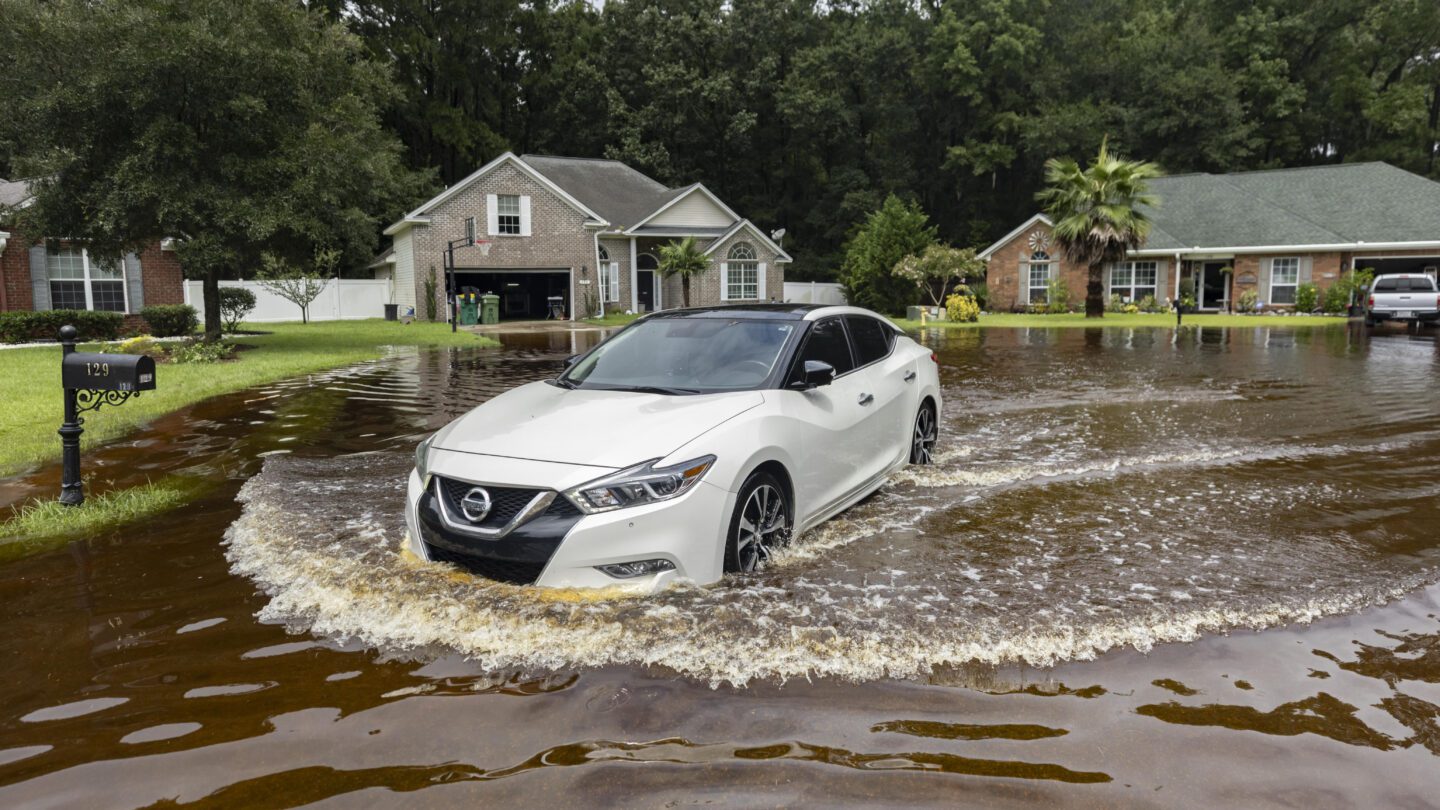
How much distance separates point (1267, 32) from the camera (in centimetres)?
4562

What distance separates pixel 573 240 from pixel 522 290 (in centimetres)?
701

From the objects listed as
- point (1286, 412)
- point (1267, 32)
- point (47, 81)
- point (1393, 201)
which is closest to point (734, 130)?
point (1267, 32)

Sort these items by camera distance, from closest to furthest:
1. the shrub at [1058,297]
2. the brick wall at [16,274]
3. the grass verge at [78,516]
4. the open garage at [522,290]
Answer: the grass verge at [78,516]
the brick wall at [16,274]
the shrub at [1058,297]
the open garage at [522,290]

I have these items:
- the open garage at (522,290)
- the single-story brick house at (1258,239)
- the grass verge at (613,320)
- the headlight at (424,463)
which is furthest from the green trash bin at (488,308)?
the headlight at (424,463)

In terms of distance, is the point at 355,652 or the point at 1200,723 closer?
the point at 1200,723

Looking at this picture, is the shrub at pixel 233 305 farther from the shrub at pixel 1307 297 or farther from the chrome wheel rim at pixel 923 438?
the shrub at pixel 1307 297

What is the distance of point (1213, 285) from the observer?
40531 mm

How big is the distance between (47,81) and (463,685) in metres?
21.0

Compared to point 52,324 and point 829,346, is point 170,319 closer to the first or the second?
point 52,324

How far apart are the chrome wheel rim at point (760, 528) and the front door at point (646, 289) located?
117ft

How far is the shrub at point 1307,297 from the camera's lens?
3431cm

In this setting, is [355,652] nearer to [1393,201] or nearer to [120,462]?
[120,462]

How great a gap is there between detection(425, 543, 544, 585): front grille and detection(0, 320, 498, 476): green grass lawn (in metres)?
5.50

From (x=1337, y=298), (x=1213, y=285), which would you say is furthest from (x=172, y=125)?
(x=1213, y=285)
